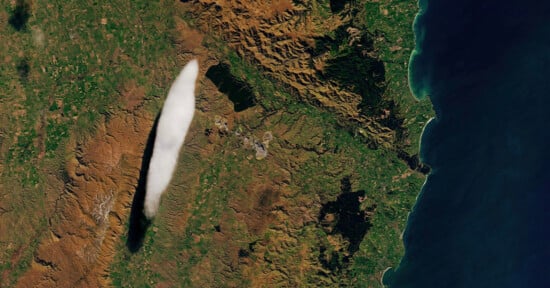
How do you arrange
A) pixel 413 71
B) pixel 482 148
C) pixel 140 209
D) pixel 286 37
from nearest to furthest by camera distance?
pixel 140 209 < pixel 286 37 < pixel 413 71 < pixel 482 148

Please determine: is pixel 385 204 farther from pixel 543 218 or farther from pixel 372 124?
pixel 543 218

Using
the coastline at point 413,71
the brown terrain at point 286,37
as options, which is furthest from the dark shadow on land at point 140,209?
the coastline at point 413,71

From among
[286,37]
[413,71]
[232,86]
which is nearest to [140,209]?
[232,86]

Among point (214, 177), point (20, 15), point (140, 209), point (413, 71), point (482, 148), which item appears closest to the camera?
point (140, 209)

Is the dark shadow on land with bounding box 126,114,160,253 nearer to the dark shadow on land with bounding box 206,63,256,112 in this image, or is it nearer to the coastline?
the dark shadow on land with bounding box 206,63,256,112

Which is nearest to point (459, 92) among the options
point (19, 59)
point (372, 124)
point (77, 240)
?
point (372, 124)

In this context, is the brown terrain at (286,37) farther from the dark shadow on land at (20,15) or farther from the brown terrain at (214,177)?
the dark shadow on land at (20,15)

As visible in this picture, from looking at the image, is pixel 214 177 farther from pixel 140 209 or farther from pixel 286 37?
pixel 286 37
